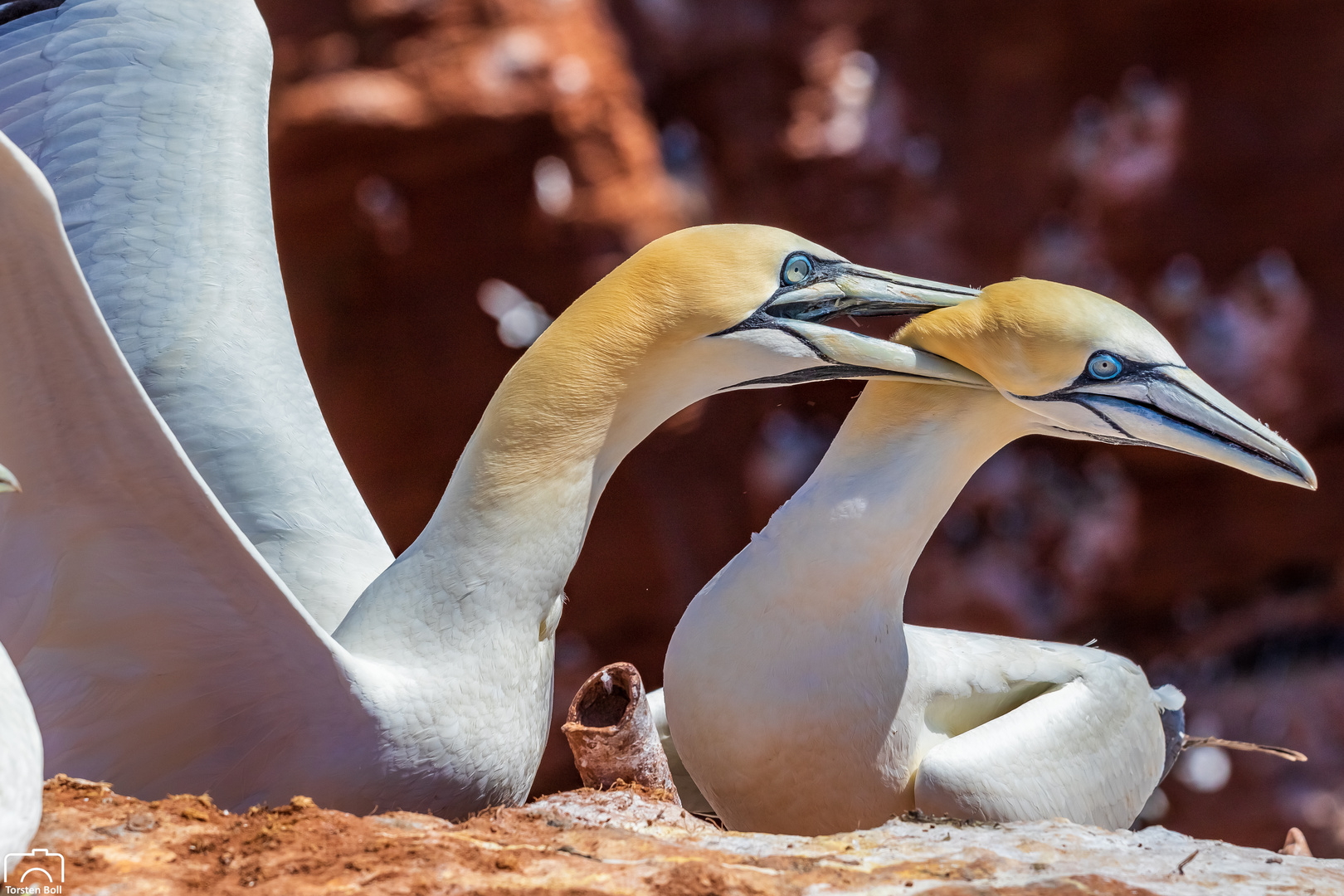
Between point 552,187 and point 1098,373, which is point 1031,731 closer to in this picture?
point 1098,373

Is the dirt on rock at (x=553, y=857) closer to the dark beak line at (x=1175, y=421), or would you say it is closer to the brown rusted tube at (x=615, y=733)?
the brown rusted tube at (x=615, y=733)

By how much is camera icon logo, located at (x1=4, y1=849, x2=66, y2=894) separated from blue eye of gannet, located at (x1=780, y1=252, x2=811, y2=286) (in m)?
1.81

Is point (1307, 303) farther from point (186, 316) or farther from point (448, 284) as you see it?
point (186, 316)

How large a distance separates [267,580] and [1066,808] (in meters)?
1.86

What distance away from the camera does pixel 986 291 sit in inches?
119

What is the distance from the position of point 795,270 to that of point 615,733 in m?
1.09

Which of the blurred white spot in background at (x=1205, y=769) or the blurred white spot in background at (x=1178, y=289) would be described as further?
the blurred white spot in background at (x=1205, y=769)

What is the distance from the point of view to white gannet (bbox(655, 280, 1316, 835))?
9.57ft

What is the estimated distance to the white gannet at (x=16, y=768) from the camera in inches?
69.5

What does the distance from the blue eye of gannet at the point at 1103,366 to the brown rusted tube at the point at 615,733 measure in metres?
1.22

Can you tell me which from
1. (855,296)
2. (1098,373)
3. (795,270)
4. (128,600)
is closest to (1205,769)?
(1098,373)

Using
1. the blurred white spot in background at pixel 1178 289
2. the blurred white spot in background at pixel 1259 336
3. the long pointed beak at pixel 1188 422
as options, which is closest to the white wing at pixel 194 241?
the long pointed beak at pixel 1188 422

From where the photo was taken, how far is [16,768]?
1.81 metres

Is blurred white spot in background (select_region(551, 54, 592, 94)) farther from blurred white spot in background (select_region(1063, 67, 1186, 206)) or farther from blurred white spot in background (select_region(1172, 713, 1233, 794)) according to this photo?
blurred white spot in background (select_region(1172, 713, 1233, 794))
